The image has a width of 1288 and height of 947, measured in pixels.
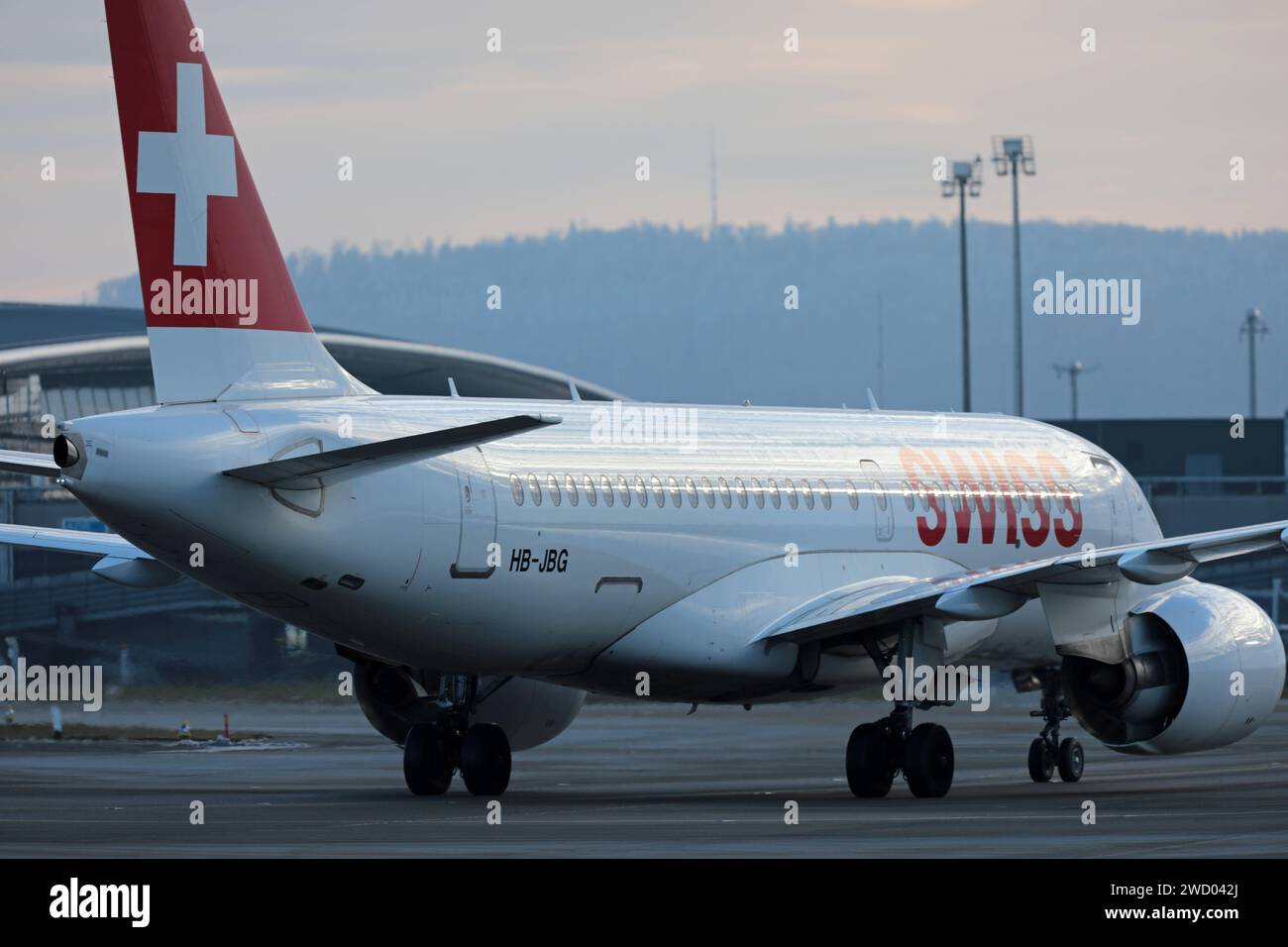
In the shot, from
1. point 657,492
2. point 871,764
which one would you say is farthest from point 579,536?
point 871,764

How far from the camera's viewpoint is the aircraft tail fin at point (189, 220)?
20.1 meters

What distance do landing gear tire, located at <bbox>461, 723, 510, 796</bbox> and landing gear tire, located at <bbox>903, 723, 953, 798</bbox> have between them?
4.29m

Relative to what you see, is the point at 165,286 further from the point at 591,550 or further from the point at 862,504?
the point at 862,504

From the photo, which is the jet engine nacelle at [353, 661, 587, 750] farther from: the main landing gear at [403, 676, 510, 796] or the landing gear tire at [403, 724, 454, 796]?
the landing gear tire at [403, 724, 454, 796]

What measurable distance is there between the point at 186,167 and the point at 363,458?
3.36 meters

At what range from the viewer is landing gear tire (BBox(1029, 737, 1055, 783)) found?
2681 centimetres

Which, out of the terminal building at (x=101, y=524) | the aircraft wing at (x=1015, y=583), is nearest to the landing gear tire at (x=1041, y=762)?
the aircraft wing at (x=1015, y=583)

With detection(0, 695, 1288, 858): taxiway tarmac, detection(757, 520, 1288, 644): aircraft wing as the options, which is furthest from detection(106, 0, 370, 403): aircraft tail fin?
detection(757, 520, 1288, 644): aircraft wing

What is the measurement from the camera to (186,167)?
20391mm

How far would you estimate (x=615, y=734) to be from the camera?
37.7 meters

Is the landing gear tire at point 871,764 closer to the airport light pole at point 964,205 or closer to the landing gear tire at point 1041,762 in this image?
the landing gear tire at point 1041,762

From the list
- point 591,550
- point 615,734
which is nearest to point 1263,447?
point 615,734

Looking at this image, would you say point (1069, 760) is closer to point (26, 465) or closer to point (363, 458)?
point (363, 458)
